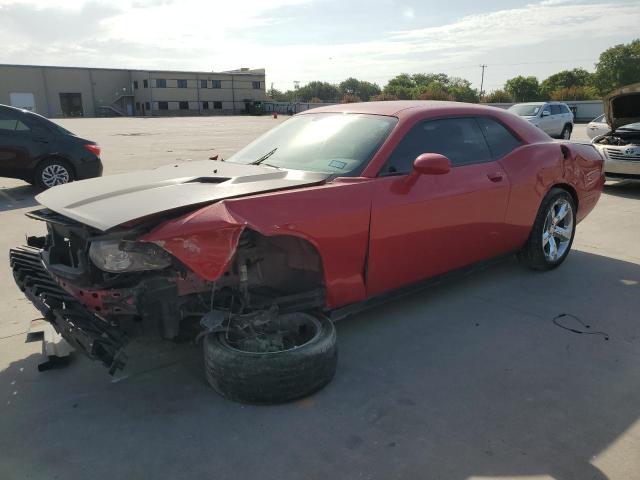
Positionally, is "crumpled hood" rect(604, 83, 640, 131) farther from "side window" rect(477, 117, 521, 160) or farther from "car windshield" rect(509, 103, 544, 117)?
"car windshield" rect(509, 103, 544, 117)

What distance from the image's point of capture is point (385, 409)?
9.15ft

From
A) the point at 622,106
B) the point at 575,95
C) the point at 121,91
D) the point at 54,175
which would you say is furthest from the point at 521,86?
the point at 54,175

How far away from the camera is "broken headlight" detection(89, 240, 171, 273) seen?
273 centimetres

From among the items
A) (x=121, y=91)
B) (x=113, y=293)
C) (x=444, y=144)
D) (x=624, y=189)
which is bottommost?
(x=624, y=189)

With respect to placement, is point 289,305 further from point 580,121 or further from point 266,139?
point 580,121

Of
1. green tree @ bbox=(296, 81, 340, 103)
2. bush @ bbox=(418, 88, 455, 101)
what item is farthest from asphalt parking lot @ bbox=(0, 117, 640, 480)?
green tree @ bbox=(296, 81, 340, 103)

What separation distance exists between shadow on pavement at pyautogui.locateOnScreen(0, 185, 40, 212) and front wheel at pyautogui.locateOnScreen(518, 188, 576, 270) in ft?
23.7

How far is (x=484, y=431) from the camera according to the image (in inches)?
102

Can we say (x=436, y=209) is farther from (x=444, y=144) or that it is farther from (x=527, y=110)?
(x=527, y=110)

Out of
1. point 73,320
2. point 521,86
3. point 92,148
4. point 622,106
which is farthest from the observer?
point 521,86

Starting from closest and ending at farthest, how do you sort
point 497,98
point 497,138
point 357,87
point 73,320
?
point 73,320
point 497,138
point 497,98
point 357,87

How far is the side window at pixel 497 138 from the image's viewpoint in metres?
4.38

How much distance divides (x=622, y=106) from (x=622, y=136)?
0.58m

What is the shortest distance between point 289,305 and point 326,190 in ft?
2.40
